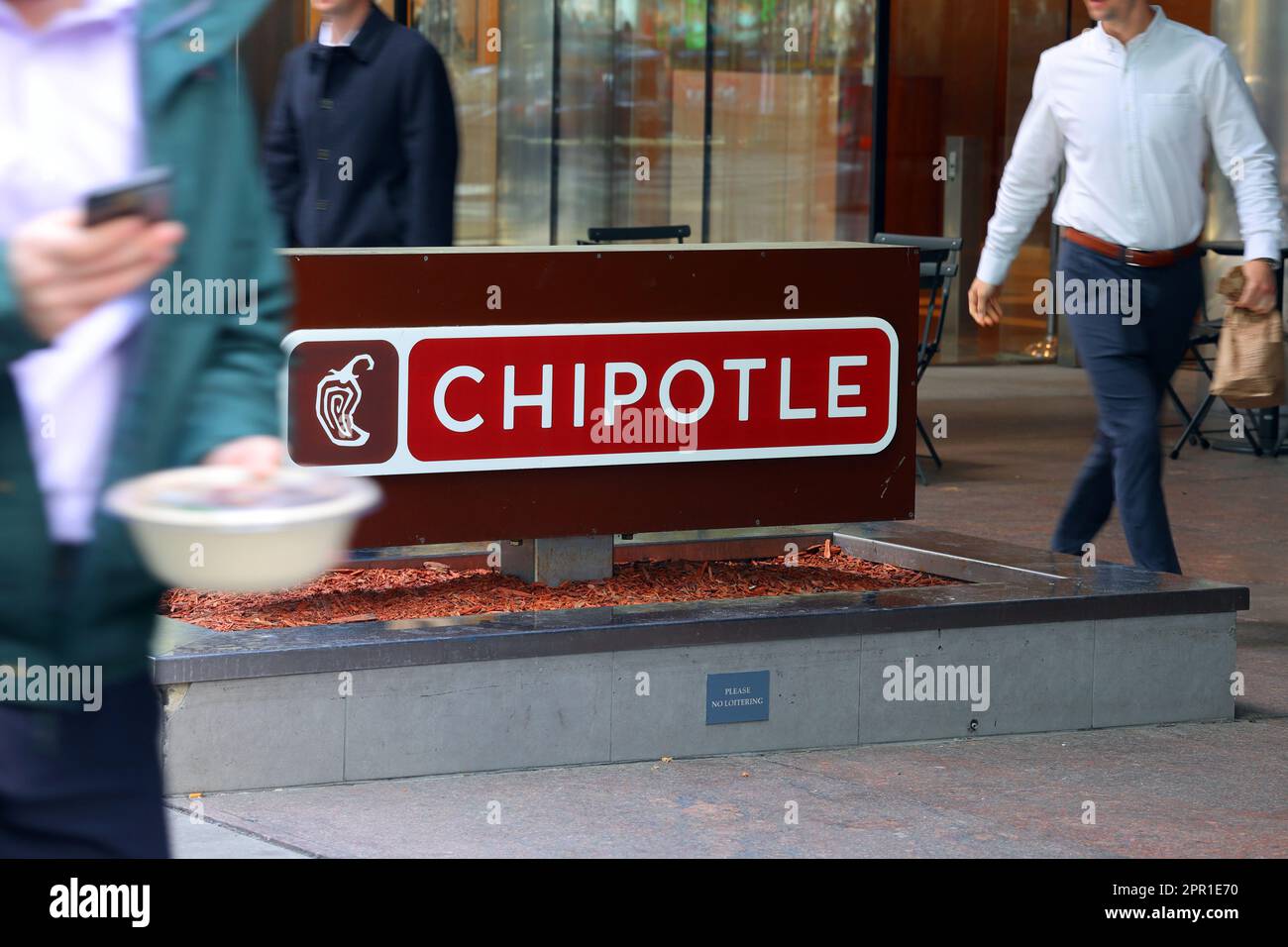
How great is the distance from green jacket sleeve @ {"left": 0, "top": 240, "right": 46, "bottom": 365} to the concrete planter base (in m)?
3.09

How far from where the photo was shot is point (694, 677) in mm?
5730

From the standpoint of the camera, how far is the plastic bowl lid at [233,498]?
2018 millimetres

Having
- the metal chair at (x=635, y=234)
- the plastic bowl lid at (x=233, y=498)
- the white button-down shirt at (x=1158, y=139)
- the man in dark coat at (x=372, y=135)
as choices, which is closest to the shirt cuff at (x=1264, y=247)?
the white button-down shirt at (x=1158, y=139)

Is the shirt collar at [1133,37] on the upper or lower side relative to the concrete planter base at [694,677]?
upper

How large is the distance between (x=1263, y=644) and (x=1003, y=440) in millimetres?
6178

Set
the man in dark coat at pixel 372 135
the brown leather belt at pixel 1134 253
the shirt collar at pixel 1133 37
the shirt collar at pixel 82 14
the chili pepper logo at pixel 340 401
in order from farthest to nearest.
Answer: the shirt collar at pixel 1133 37
the brown leather belt at pixel 1134 253
the man in dark coat at pixel 372 135
the chili pepper logo at pixel 340 401
the shirt collar at pixel 82 14

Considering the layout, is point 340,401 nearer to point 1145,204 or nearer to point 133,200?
point 1145,204

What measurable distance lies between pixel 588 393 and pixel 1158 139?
7.02ft

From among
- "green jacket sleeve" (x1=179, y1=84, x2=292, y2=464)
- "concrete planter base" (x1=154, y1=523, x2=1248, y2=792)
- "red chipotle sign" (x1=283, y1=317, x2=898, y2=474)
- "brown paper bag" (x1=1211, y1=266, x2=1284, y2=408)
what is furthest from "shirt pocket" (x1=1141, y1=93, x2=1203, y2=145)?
"green jacket sleeve" (x1=179, y1=84, x2=292, y2=464)

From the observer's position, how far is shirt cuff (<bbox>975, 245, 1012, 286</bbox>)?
7.05 meters

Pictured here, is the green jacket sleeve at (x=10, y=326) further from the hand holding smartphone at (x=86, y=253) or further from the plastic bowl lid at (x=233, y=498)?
the plastic bowl lid at (x=233, y=498)

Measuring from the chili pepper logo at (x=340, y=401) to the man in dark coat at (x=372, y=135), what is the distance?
0.80m

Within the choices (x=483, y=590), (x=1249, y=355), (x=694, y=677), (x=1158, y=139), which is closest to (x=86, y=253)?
(x=694, y=677)
